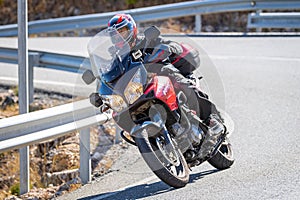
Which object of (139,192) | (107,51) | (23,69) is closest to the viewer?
(107,51)

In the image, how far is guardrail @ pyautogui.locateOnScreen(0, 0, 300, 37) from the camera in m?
16.5

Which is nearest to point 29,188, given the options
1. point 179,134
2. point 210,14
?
point 179,134

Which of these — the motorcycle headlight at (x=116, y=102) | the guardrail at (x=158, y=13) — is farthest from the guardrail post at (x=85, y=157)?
the guardrail at (x=158, y=13)

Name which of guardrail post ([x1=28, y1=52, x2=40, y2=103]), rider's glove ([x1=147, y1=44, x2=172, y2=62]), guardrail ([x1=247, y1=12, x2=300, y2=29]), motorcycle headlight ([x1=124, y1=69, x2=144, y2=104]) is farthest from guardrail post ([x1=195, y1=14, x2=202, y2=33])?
motorcycle headlight ([x1=124, y1=69, x2=144, y2=104])

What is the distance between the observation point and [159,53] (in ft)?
20.7

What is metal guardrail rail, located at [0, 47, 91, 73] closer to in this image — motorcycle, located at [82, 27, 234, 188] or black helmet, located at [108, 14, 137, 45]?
motorcycle, located at [82, 27, 234, 188]

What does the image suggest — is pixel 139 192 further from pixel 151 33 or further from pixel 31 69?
pixel 31 69

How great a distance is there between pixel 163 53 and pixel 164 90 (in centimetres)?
38

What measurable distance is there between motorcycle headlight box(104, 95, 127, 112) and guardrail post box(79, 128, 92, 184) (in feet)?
3.54

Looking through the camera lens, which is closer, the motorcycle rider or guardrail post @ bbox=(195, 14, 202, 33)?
the motorcycle rider

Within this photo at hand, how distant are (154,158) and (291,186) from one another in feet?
4.33

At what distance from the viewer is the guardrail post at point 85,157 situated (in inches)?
278

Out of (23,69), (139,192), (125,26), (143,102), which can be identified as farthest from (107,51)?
(139,192)

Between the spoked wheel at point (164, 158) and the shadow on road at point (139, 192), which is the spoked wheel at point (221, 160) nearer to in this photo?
the shadow on road at point (139, 192)
